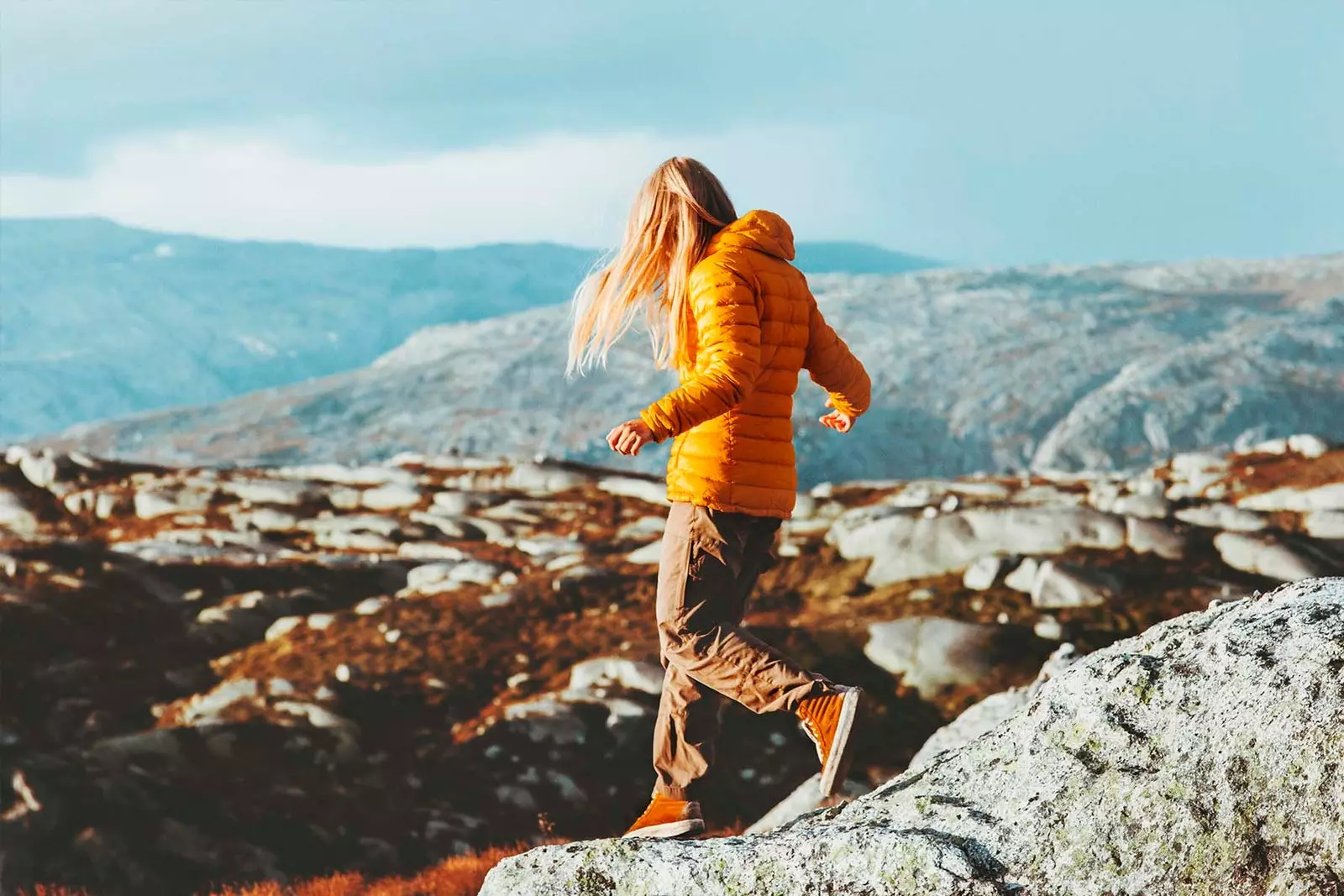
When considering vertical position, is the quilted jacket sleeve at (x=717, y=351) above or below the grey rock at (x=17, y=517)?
above

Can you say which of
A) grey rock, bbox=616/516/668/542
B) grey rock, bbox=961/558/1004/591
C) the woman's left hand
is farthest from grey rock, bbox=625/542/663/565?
the woman's left hand

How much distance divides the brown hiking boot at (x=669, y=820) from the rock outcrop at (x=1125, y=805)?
70 centimetres

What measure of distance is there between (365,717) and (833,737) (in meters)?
13.1

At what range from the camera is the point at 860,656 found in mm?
18656

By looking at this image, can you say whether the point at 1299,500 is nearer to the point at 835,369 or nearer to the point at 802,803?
the point at 802,803

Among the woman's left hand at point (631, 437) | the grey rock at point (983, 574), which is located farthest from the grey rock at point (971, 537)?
the woman's left hand at point (631, 437)

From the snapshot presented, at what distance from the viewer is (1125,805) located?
5.17 metres

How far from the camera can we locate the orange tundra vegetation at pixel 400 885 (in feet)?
34.9

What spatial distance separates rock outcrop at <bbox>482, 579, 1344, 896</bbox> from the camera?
16.5 ft

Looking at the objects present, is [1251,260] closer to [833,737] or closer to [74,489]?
[74,489]

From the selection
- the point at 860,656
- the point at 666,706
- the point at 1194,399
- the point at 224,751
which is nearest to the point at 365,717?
the point at 224,751

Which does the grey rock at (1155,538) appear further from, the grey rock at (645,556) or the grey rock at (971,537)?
the grey rock at (645,556)

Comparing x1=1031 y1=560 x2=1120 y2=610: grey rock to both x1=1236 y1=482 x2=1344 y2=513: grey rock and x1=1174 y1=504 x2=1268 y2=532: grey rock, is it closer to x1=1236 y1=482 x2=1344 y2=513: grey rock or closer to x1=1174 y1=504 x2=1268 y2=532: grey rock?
x1=1174 y1=504 x2=1268 y2=532: grey rock

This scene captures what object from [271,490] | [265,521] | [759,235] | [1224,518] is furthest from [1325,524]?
[271,490]
